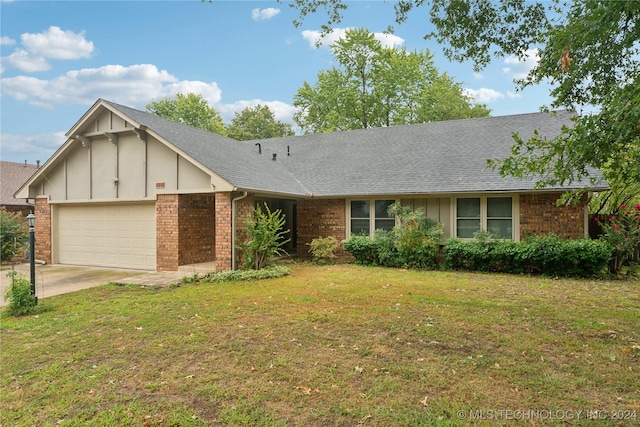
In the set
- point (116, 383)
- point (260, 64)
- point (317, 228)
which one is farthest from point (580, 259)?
point (260, 64)

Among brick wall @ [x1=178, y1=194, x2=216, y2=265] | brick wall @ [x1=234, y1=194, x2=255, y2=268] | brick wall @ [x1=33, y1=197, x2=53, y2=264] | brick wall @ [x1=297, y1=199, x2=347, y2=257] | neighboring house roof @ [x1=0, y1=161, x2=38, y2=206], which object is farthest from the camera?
neighboring house roof @ [x1=0, y1=161, x2=38, y2=206]

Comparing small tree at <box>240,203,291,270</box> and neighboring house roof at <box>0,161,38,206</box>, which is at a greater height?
neighboring house roof at <box>0,161,38,206</box>

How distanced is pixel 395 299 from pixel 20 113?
44.6 feet

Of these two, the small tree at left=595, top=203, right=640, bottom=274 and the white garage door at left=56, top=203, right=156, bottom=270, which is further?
the white garage door at left=56, top=203, right=156, bottom=270

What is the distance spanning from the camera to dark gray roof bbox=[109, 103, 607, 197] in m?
11.0

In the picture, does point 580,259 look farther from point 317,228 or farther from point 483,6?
point 317,228

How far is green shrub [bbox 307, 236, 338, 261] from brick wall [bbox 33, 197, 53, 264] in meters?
9.38

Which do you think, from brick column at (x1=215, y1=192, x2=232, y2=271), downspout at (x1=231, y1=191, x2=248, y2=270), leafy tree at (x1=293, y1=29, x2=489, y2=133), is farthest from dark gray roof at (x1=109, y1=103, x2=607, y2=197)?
leafy tree at (x1=293, y1=29, x2=489, y2=133)

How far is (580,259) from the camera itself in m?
9.38

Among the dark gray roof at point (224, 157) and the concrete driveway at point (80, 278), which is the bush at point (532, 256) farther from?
the concrete driveway at point (80, 278)

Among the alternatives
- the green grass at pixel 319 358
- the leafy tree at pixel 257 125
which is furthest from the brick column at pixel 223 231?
the leafy tree at pixel 257 125

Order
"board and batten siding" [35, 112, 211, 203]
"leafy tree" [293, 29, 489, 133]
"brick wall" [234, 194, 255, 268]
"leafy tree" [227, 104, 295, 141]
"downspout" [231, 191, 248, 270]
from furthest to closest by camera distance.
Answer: "leafy tree" [227, 104, 295, 141], "leafy tree" [293, 29, 489, 133], "board and batten siding" [35, 112, 211, 203], "brick wall" [234, 194, 255, 268], "downspout" [231, 191, 248, 270]

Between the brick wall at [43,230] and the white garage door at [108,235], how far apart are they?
31cm

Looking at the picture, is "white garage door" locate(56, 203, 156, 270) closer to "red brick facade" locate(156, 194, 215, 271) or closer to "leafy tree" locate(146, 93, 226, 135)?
"red brick facade" locate(156, 194, 215, 271)
